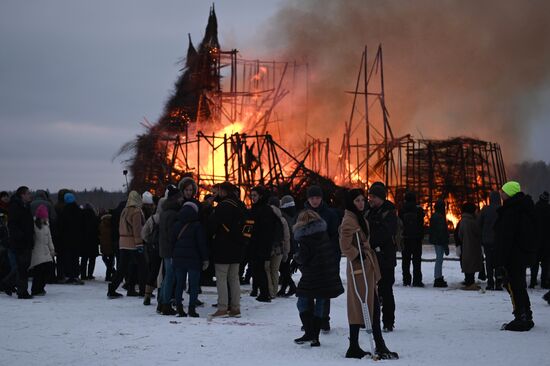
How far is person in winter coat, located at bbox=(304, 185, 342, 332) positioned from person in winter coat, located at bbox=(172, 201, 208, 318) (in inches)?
65.7

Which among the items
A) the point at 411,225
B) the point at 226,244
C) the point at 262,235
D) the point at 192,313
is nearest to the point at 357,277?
the point at 226,244

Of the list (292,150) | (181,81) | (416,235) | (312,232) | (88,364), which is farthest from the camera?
(181,81)

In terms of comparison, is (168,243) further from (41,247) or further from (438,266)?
(438,266)

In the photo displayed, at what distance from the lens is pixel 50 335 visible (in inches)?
378

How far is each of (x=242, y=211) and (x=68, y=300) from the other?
3906 mm

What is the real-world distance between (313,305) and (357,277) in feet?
3.48

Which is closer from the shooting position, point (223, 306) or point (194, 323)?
point (194, 323)

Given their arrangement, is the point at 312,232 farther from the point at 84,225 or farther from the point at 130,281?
the point at 84,225

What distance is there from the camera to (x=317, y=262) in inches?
344

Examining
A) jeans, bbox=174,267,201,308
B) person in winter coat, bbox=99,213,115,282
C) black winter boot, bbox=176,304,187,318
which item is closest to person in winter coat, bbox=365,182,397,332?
jeans, bbox=174,267,201,308

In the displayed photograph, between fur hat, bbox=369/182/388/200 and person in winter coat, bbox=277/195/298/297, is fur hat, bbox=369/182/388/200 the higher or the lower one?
the higher one

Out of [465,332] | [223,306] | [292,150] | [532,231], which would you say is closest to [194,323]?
[223,306]

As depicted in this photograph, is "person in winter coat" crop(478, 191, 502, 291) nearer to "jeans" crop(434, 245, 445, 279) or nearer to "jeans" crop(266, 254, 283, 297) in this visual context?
"jeans" crop(434, 245, 445, 279)

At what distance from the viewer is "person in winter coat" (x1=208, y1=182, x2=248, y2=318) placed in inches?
447
